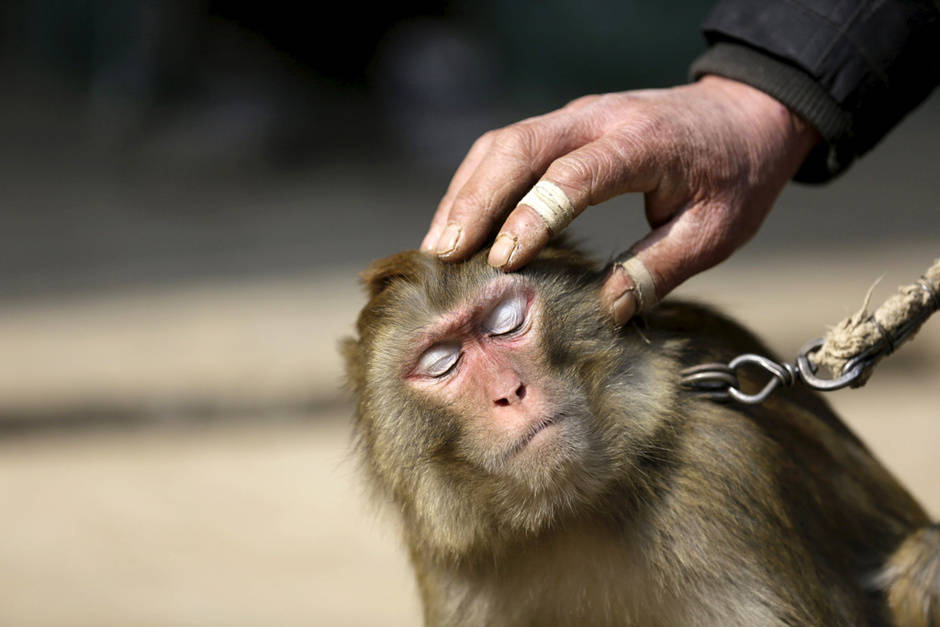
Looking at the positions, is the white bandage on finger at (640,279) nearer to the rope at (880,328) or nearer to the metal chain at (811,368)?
the metal chain at (811,368)

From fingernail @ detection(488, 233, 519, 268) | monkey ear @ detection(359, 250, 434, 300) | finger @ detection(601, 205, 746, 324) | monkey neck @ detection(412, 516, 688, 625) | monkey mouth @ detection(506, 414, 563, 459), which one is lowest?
monkey neck @ detection(412, 516, 688, 625)

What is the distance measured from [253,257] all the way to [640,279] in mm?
5997

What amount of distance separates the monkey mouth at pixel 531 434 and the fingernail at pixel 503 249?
377mm

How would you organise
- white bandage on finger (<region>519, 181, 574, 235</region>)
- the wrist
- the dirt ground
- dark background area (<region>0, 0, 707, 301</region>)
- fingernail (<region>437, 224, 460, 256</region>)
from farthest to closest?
1. dark background area (<region>0, 0, 707, 301</region>)
2. the dirt ground
3. the wrist
4. fingernail (<region>437, 224, 460, 256</region>)
5. white bandage on finger (<region>519, 181, 574, 235</region>)

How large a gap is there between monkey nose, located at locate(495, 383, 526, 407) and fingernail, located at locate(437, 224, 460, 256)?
36 centimetres

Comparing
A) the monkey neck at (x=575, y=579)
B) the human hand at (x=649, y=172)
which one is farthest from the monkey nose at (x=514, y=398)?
the monkey neck at (x=575, y=579)

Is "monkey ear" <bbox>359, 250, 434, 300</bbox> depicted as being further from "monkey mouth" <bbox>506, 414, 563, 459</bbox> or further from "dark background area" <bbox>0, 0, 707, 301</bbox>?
"dark background area" <bbox>0, 0, 707, 301</bbox>

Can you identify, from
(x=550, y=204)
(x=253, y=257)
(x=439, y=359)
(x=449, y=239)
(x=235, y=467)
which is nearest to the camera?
(x=550, y=204)

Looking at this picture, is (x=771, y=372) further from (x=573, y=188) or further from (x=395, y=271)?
(x=395, y=271)

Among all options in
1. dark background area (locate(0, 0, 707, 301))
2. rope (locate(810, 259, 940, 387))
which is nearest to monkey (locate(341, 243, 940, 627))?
rope (locate(810, 259, 940, 387))

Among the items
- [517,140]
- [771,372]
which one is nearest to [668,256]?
[771,372]

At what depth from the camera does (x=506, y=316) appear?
243cm

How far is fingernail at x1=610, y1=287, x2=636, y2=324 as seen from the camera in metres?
2.51

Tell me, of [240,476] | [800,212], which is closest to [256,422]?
[240,476]
